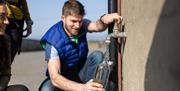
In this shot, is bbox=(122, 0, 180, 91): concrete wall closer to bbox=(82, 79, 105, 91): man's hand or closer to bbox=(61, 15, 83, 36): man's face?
bbox=(82, 79, 105, 91): man's hand

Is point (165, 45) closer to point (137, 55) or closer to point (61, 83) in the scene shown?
point (137, 55)

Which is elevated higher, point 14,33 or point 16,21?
point 16,21

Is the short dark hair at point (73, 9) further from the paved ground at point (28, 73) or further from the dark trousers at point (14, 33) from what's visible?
the paved ground at point (28, 73)

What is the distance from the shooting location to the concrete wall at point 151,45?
3314 millimetres

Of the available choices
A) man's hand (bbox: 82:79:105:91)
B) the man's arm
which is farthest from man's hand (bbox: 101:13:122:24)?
man's hand (bbox: 82:79:105:91)

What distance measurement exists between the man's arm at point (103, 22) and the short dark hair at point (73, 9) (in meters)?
0.16

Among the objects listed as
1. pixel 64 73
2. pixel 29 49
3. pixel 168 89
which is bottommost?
pixel 29 49

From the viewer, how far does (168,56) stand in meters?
3.39

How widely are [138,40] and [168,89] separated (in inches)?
23.8

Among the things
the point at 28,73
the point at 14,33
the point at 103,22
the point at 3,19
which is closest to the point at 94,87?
the point at 103,22

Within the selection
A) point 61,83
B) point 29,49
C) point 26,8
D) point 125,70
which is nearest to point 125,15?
point 125,70

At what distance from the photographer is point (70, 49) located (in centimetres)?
463

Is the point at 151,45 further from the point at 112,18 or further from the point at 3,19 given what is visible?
the point at 3,19

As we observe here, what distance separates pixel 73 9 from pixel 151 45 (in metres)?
1.02
